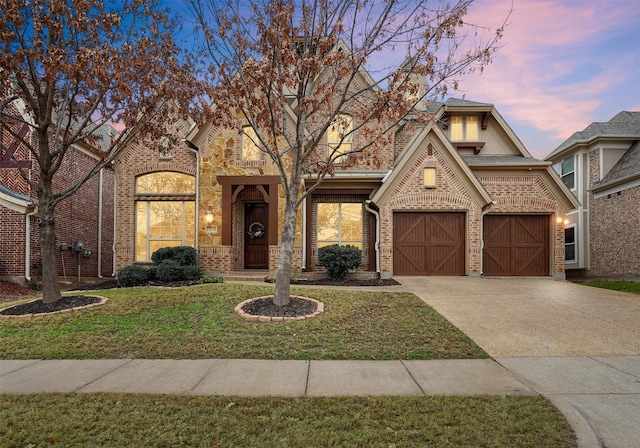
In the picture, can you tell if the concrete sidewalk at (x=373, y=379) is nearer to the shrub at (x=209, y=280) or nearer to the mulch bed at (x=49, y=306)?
the mulch bed at (x=49, y=306)

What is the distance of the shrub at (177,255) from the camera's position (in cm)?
1130

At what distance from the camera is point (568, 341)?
5352 millimetres

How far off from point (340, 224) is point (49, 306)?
9.13m

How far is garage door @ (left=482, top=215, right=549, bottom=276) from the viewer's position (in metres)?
12.7

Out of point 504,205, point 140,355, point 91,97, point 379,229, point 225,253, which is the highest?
point 91,97

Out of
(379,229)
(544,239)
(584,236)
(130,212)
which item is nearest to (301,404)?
(379,229)

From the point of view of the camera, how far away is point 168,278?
10578 millimetres

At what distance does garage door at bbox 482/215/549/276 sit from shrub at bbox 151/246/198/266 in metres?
10.7

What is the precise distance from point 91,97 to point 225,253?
617 cm

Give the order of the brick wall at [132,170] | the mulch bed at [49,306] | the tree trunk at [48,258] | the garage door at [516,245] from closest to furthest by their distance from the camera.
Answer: the mulch bed at [49,306], the tree trunk at [48,258], the brick wall at [132,170], the garage door at [516,245]

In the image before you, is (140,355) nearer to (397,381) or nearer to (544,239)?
(397,381)

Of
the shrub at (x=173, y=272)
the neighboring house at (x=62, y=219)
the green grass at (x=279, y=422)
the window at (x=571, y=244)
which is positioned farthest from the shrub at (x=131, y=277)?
the window at (x=571, y=244)

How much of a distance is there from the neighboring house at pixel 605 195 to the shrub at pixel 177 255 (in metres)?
17.0

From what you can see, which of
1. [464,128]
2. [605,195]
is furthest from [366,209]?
[605,195]
